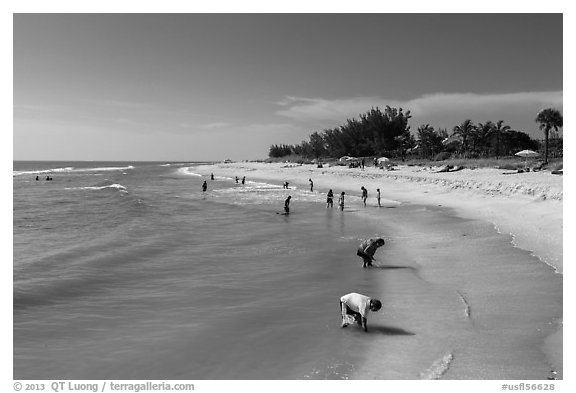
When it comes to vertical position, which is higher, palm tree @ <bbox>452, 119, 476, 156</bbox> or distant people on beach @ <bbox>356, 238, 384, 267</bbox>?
palm tree @ <bbox>452, 119, 476, 156</bbox>

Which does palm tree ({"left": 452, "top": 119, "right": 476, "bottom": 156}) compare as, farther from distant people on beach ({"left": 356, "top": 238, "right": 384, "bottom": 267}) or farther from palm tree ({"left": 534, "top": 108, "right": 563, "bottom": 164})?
distant people on beach ({"left": 356, "top": 238, "right": 384, "bottom": 267})

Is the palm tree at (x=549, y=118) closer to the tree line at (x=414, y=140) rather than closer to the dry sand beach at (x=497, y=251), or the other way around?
the tree line at (x=414, y=140)

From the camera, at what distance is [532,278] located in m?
10.2

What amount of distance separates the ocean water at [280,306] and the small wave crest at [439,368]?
29 millimetres

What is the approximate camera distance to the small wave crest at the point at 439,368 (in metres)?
5.98

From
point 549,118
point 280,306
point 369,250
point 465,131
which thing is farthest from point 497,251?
point 465,131

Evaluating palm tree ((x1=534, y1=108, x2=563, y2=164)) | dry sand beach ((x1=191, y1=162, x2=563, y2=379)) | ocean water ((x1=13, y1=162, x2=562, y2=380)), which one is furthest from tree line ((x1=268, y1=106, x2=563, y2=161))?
ocean water ((x1=13, y1=162, x2=562, y2=380))

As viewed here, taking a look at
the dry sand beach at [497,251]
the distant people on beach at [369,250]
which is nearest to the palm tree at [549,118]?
the dry sand beach at [497,251]

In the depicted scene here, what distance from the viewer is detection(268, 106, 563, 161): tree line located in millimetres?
63784

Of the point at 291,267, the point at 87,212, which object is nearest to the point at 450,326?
the point at 291,267

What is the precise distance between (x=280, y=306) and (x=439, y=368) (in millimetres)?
4378

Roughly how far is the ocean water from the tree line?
126 feet

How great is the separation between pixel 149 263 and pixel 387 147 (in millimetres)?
86699

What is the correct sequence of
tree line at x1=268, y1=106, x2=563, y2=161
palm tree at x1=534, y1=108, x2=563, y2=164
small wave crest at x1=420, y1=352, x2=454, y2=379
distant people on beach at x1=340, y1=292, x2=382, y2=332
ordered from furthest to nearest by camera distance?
1. tree line at x1=268, y1=106, x2=563, y2=161
2. palm tree at x1=534, y1=108, x2=563, y2=164
3. distant people on beach at x1=340, y1=292, x2=382, y2=332
4. small wave crest at x1=420, y1=352, x2=454, y2=379
